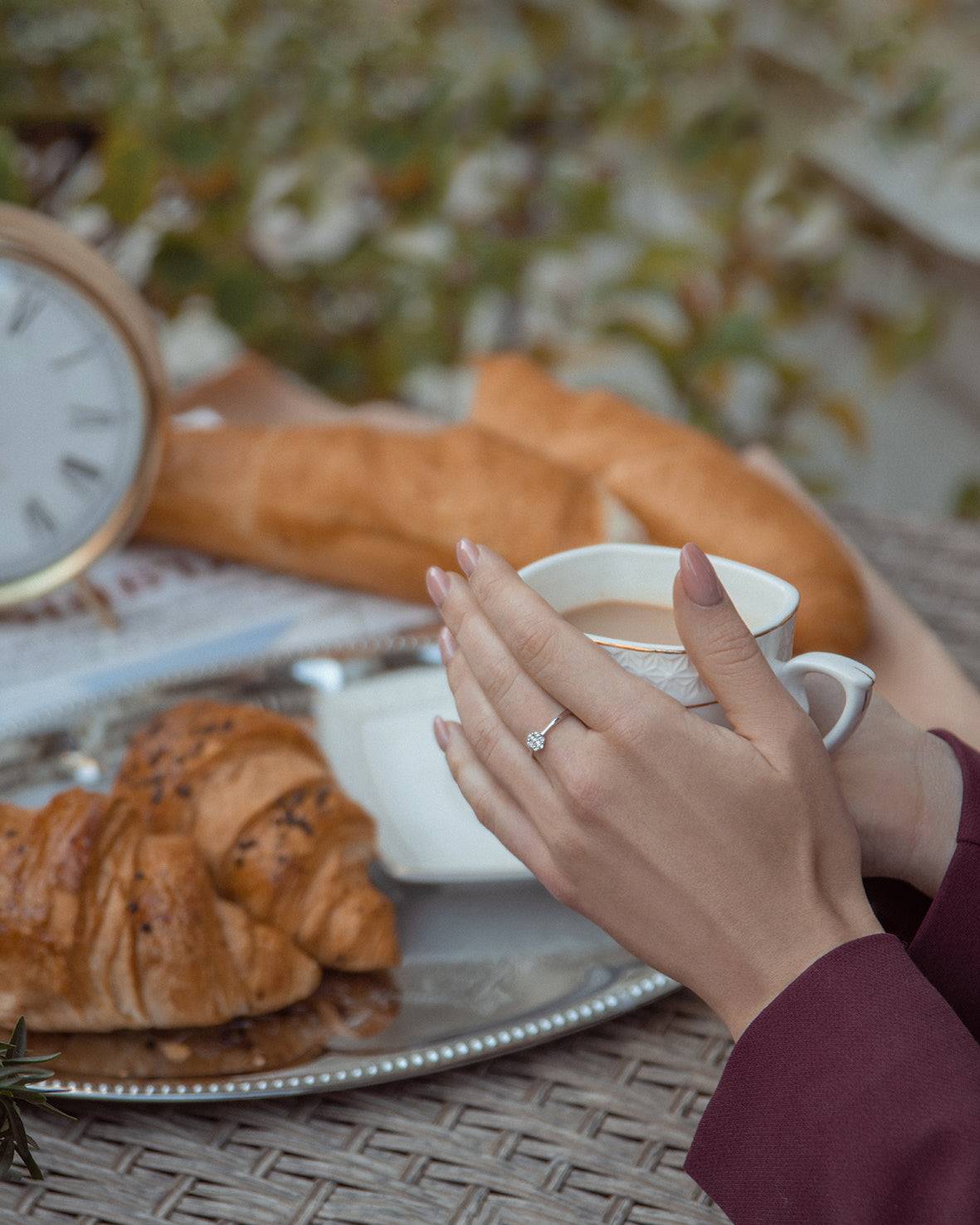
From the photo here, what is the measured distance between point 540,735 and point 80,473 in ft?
1.77

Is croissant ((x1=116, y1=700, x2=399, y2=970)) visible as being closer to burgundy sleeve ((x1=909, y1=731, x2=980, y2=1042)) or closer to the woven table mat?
the woven table mat

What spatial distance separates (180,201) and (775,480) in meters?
0.64

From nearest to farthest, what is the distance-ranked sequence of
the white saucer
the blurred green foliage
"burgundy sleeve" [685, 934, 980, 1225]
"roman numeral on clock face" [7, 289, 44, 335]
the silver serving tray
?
1. "burgundy sleeve" [685, 934, 980, 1225]
2. the silver serving tray
3. the white saucer
4. "roman numeral on clock face" [7, 289, 44, 335]
5. the blurred green foliage

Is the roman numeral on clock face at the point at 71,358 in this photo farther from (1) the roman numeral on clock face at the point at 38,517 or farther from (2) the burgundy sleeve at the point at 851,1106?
(2) the burgundy sleeve at the point at 851,1106

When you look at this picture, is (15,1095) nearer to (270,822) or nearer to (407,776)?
(270,822)

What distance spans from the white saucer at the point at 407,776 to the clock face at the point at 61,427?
0.80 ft

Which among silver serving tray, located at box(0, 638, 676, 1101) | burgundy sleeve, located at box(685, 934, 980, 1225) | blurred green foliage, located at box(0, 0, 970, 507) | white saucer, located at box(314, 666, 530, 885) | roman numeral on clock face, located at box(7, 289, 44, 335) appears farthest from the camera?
blurred green foliage, located at box(0, 0, 970, 507)

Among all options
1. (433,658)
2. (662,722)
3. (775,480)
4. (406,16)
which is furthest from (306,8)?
(662,722)

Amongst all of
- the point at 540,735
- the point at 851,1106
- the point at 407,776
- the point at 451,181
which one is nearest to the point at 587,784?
the point at 540,735

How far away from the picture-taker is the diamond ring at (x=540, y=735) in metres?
0.39

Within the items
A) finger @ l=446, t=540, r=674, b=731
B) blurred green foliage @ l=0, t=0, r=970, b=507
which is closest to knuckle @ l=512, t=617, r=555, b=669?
finger @ l=446, t=540, r=674, b=731

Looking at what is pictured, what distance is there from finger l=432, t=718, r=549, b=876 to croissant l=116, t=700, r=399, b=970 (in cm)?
11

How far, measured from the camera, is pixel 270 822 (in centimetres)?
55

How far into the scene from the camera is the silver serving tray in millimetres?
460
